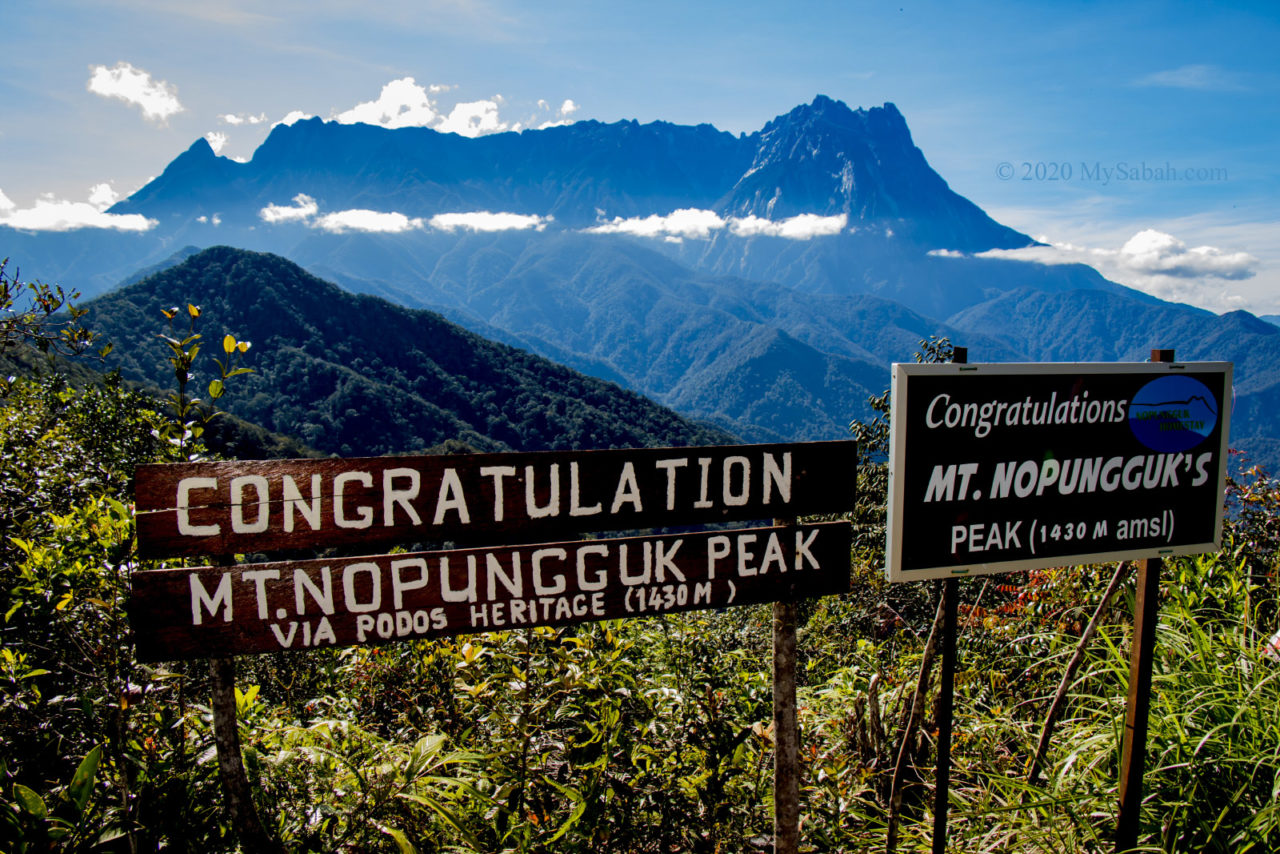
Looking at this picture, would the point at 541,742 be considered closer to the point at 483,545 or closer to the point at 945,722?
the point at 483,545

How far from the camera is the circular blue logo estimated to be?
2432 mm

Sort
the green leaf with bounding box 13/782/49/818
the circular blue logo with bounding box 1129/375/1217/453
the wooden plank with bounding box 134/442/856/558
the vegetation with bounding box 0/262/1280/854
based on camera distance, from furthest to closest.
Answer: the circular blue logo with bounding box 1129/375/1217/453
the vegetation with bounding box 0/262/1280/854
the wooden plank with bounding box 134/442/856/558
the green leaf with bounding box 13/782/49/818

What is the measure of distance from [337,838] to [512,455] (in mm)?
1343

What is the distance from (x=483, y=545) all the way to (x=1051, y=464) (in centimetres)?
195

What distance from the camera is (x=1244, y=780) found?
2475 millimetres

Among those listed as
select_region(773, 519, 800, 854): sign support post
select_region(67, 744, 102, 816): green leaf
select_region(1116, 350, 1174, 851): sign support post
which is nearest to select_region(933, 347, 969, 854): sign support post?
select_region(773, 519, 800, 854): sign support post

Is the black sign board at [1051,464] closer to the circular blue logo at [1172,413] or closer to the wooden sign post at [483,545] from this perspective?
the circular blue logo at [1172,413]

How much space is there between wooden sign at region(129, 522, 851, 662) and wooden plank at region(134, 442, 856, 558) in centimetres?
8

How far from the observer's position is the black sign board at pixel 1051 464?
225 cm

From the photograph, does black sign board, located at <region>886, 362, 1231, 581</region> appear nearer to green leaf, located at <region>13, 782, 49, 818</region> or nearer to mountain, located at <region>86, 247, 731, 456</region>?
green leaf, located at <region>13, 782, 49, 818</region>

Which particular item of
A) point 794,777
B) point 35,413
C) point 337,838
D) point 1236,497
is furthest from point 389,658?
point 1236,497

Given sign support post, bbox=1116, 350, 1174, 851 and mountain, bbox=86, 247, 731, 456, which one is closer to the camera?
sign support post, bbox=1116, 350, 1174, 851

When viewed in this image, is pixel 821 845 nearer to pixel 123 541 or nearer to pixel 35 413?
pixel 123 541

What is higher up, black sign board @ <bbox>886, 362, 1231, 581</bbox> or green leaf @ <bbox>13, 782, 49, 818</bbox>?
black sign board @ <bbox>886, 362, 1231, 581</bbox>
